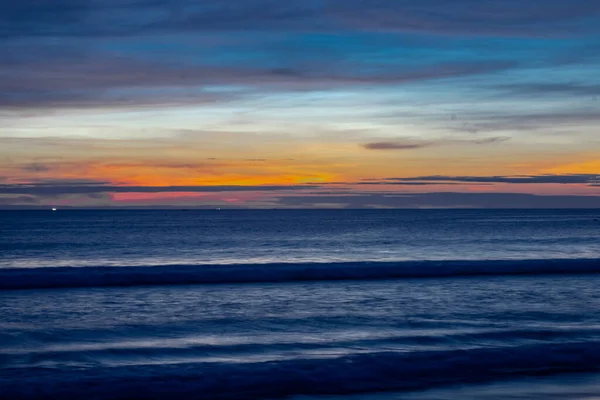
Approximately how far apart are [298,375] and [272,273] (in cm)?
1577

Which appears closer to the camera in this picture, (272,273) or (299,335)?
(299,335)

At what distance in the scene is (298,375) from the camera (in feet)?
30.8

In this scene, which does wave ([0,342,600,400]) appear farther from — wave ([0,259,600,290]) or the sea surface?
wave ([0,259,600,290])

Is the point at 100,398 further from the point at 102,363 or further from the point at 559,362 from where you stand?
the point at 559,362

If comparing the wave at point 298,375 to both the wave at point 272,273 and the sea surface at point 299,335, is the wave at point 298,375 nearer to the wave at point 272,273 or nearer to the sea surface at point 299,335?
the sea surface at point 299,335

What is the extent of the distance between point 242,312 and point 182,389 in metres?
6.50

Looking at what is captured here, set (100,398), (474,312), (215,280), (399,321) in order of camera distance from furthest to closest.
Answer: (215,280), (474,312), (399,321), (100,398)

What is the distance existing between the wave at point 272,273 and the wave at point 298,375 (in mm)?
13217

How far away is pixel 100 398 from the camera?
8.49m

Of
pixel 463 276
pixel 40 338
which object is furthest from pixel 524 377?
pixel 463 276

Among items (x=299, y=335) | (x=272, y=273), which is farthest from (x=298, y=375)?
(x=272, y=273)

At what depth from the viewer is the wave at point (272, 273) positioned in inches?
910

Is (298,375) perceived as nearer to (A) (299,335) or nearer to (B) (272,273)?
(A) (299,335)

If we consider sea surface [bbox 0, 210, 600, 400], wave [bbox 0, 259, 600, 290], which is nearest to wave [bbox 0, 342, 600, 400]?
sea surface [bbox 0, 210, 600, 400]
